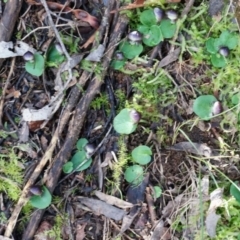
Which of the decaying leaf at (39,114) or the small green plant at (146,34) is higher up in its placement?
the small green plant at (146,34)

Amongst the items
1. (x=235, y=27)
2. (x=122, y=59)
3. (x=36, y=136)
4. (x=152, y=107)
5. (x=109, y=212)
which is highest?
(x=235, y=27)

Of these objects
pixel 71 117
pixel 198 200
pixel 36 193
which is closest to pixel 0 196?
pixel 36 193

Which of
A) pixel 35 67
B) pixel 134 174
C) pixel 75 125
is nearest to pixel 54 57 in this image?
pixel 35 67

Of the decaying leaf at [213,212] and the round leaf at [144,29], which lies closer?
the decaying leaf at [213,212]

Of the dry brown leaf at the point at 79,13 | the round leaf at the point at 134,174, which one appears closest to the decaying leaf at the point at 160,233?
the round leaf at the point at 134,174

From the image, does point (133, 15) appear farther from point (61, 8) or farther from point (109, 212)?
point (109, 212)

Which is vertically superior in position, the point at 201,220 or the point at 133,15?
the point at 133,15

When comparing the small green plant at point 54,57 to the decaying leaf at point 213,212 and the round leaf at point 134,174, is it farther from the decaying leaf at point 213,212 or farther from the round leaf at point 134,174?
the decaying leaf at point 213,212

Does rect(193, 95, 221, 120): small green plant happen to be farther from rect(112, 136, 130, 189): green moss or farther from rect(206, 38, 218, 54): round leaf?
rect(112, 136, 130, 189): green moss
